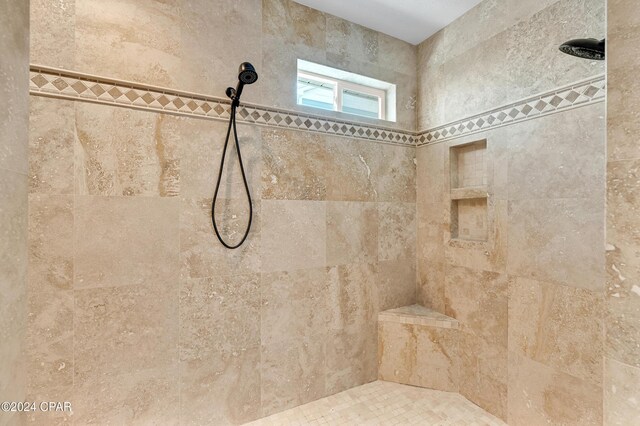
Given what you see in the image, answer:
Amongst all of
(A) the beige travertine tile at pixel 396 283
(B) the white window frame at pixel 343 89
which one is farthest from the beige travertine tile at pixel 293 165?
(A) the beige travertine tile at pixel 396 283

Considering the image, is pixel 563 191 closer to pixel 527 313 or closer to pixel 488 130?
pixel 488 130

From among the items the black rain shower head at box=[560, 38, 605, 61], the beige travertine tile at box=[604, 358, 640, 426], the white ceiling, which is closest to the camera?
the beige travertine tile at box=[604, 358, 640, 426]

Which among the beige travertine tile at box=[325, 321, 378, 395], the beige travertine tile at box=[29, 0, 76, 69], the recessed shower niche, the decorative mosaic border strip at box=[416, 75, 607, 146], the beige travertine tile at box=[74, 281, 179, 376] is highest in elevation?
the beige travertine tile at box=[29, 0, 76, 69]

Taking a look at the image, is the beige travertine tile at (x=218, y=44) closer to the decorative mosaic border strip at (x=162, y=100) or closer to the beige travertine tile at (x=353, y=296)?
the decorative mosaic border strip at (x=162, y=100)

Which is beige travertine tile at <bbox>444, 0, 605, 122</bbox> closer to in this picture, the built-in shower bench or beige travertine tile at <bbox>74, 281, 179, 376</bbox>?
the built-in shower bench

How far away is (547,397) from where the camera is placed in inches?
56.5

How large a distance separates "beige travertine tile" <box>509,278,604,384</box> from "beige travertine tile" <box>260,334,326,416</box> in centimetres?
113

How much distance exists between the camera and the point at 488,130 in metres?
1.73

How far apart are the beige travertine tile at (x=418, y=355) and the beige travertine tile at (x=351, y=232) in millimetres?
536

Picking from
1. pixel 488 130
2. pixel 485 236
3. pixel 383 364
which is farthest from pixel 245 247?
pixel 488 130

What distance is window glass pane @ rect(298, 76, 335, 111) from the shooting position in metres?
1.92

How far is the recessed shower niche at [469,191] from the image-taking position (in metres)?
1.84

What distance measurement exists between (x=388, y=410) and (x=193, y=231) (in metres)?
1.56

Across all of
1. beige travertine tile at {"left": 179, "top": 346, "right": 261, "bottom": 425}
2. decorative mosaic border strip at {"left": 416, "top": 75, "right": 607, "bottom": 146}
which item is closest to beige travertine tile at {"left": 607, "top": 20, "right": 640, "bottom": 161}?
decorative mosaic border strip at {"left": 416, "top": 75, "right": 607, "bottom": 146}
